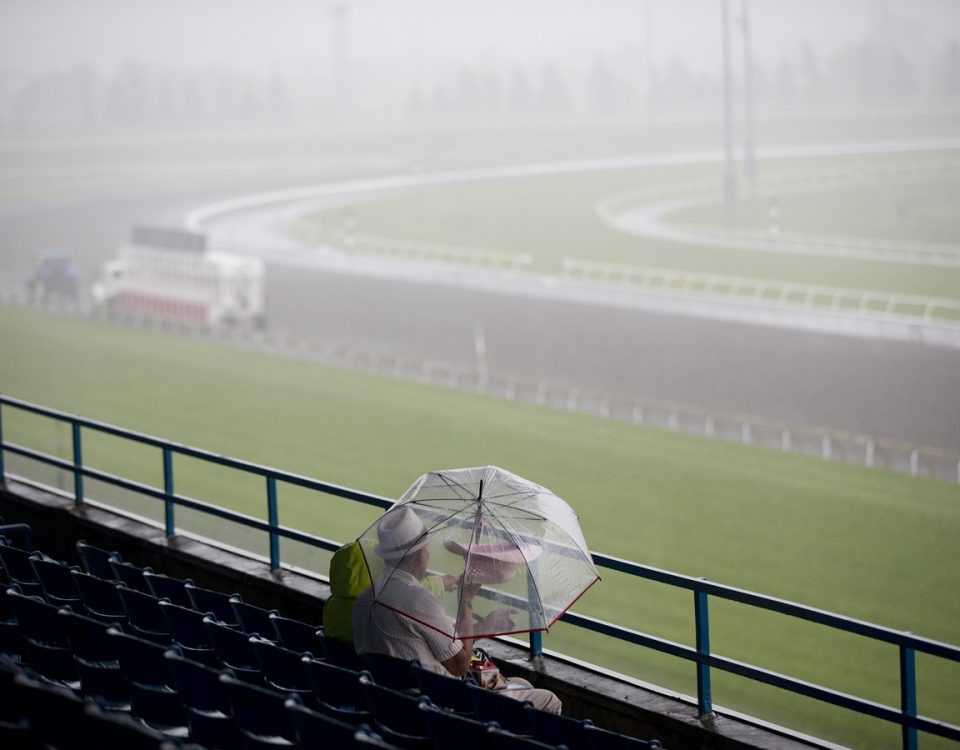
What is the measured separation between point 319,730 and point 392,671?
93 cm

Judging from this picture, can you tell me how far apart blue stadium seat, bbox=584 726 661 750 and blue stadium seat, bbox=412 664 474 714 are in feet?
1.57

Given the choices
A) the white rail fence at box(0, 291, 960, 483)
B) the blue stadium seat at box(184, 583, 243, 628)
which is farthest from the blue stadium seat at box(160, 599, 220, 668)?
the white rail fence at box(0, 291, 960, 483)

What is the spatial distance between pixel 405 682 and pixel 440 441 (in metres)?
15.5

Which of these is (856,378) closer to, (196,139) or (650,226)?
(650,226)

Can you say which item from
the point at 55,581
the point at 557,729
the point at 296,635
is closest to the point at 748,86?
the point at 55,581

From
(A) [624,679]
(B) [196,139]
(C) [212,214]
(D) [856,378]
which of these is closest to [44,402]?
(D) [856,378]

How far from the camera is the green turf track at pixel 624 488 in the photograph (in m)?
11.9

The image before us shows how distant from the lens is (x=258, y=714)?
3656 millimetres

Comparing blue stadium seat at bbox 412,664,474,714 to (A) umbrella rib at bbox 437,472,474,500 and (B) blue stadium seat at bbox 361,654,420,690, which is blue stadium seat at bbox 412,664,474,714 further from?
(A) umbrella rib at bbox 437,472,474,500

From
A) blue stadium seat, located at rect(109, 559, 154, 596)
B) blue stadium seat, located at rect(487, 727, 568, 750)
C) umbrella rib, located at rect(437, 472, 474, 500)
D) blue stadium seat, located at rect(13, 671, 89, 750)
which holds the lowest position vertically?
blue stadium seat, located at rect(109, 559, 154, 596)

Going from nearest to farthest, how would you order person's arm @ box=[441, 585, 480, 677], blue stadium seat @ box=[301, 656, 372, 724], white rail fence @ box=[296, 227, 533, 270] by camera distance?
1. blue stadium seat @ box=[301, 656, 372, 724]
2. person's arm @ box=[441, 585, 480, 677]
3. white rail fence @ box=[296, 227, 533, 270]

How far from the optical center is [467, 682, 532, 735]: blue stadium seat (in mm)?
3918

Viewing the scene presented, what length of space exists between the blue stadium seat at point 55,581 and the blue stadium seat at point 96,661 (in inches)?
29.0

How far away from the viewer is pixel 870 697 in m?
11.2
